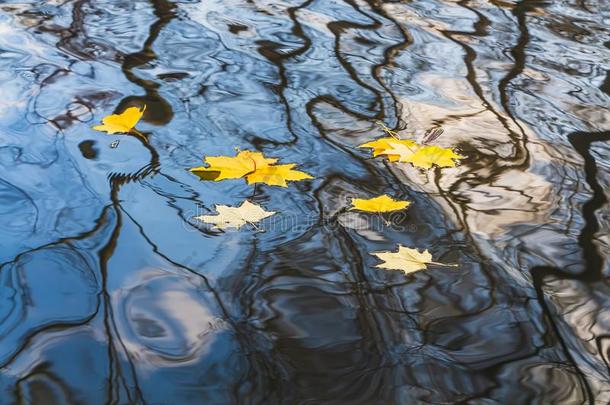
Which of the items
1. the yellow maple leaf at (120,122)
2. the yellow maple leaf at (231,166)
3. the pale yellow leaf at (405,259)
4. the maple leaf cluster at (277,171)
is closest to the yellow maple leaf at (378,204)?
the maple leaf cluster at (277,171)

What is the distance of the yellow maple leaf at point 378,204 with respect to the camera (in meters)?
1.54

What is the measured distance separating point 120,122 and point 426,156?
74 cm

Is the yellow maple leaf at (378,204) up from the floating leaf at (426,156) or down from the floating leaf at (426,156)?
up

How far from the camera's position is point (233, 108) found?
1.98 m

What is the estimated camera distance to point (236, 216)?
148 cm

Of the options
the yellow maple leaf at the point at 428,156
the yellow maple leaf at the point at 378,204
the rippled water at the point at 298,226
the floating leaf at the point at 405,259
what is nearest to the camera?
the rippled water at the point at 298,226

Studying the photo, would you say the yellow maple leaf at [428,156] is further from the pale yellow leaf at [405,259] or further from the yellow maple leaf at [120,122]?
the yellow maple leaf at [120,122]

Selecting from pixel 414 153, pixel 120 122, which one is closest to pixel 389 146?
pixel 414 153

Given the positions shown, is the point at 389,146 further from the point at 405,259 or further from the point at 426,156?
the point at 405,259

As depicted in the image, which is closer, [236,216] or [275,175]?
[236,216]

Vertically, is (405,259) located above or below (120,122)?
above

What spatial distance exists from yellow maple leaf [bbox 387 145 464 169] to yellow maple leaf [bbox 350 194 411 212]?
21 cm

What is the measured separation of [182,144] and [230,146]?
0.11 m

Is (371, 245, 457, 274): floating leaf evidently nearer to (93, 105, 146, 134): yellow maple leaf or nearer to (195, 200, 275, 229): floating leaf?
(195, 200, 275, 229): floating leaf
